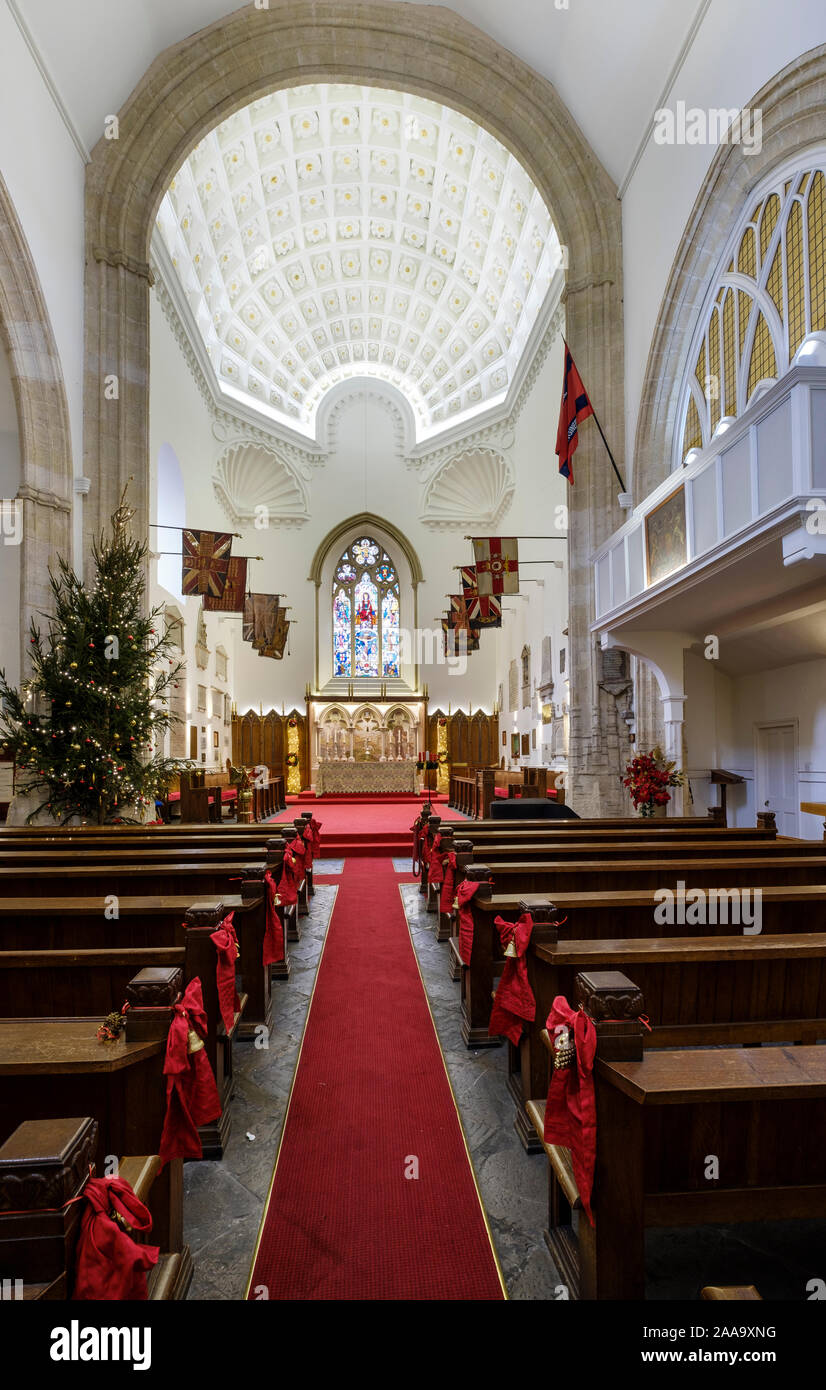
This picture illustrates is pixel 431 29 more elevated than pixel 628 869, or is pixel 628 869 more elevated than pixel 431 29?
pixel 431 29

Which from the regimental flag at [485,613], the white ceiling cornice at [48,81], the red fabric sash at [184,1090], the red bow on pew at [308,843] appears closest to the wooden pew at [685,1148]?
the red fabric sash at [184,1090]

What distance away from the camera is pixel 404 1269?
200 cm

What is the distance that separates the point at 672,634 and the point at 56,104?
9835 millimetres

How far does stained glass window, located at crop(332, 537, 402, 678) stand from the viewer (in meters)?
20.5

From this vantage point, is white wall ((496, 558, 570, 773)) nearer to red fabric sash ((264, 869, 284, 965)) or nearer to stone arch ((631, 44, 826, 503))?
stone arch ((631, 44, 826, 503))

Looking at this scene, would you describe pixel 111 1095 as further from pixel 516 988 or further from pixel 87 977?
pixel 516 988

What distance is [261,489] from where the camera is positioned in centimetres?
1986

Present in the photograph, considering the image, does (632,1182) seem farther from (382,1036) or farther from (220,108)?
(220,108)

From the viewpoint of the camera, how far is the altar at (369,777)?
1681cm

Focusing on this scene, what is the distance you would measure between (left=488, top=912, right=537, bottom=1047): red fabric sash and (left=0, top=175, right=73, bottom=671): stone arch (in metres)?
7.54

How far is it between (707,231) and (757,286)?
119 centimetres

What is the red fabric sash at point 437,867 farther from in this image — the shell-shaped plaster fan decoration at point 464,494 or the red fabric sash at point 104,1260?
the shell-shaped plaster fan decoration at point 464,494

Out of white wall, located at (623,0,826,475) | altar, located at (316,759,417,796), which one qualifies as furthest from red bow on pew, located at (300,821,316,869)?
altar, located at (316,759,417,796)

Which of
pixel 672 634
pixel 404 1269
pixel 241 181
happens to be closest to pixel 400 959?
pixel 404 1269
